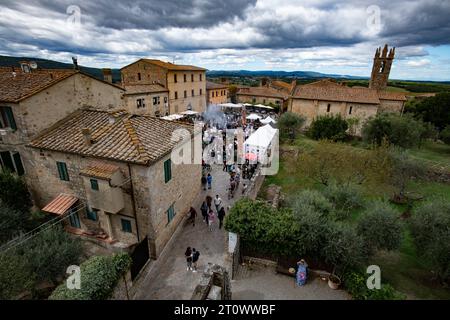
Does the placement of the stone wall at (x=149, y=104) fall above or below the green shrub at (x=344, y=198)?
above

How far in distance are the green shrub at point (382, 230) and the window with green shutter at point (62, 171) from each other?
51.0 ft

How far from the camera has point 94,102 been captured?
55.2 feet

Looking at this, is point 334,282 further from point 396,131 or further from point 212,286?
point 396,131

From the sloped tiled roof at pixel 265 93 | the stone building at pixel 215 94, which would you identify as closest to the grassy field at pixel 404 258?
the stone building at pixel 215 94

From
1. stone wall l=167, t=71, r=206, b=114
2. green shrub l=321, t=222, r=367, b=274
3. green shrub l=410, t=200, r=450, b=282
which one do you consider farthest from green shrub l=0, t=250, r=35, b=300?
stone wall l=167, t=71, r=206, b=114

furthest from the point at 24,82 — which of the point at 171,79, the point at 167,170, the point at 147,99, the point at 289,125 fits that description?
the point at 289,125

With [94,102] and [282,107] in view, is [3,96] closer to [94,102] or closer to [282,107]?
[94,102]

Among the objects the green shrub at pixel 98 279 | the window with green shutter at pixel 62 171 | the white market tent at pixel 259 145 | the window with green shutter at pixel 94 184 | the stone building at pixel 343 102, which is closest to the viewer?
the green shrub at pixel 98 279

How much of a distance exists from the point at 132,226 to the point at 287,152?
18876mm

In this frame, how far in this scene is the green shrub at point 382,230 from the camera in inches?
436

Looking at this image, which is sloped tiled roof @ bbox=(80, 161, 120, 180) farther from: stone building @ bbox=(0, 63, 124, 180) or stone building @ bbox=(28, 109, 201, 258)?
stone building @ bbox=(0, 63, 124, 180)

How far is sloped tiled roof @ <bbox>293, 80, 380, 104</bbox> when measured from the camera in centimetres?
3736

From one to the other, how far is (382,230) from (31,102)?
19.1 m

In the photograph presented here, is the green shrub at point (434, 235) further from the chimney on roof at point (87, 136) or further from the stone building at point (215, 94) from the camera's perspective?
the stone building at point (215, 94)
